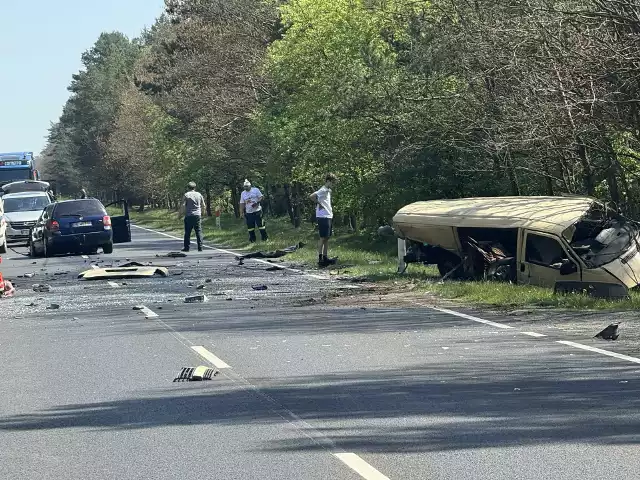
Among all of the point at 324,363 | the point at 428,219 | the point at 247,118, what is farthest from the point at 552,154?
the point at 247,118

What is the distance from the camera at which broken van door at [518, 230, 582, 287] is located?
1697 cm

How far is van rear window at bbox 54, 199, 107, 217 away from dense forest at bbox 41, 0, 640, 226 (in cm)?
652

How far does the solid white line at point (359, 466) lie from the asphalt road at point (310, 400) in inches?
0.5

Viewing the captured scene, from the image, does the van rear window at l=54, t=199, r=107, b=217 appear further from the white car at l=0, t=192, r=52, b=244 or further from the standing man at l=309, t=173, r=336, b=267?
the standing man at l=309, t=173, r=336, b=267

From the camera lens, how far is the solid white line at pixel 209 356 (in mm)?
11562

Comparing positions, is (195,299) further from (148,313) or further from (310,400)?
(310,400)

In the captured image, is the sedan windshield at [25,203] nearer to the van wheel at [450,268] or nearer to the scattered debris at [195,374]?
the van wheel at [450,268]

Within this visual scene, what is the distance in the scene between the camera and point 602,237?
55.4ft

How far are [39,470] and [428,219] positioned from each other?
1326cm

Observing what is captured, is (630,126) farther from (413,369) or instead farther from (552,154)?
(413,369)

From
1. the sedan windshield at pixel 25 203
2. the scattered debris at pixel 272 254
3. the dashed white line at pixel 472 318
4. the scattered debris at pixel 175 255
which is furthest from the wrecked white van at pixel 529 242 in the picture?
the sedan windshield at pixel 25 203

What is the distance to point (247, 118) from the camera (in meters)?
50.1

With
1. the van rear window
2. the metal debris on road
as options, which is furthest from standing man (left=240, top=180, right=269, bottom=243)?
the metal debris on road

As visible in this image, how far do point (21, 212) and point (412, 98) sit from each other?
1872 centimetres
